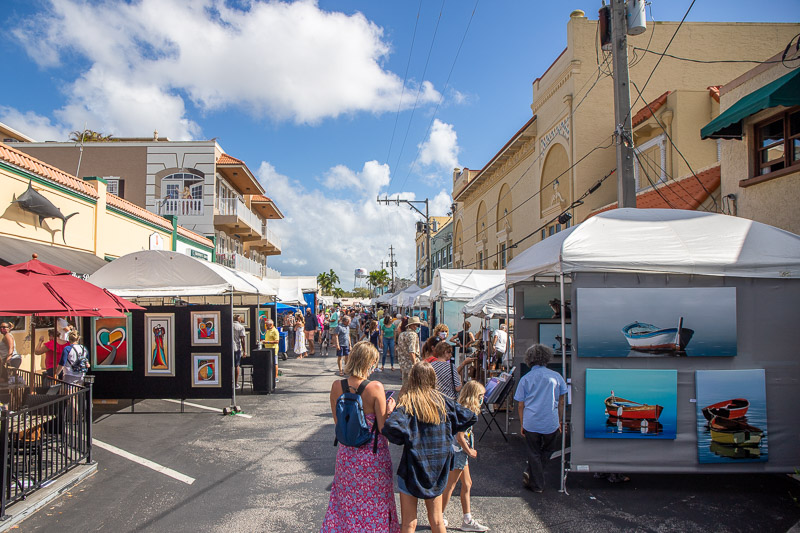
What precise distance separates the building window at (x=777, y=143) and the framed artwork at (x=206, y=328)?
10.5 metres

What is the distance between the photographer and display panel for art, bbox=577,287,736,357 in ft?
19.7

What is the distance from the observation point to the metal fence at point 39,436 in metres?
5.30

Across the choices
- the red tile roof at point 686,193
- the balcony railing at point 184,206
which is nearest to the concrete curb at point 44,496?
the red tile roof at point 686,193

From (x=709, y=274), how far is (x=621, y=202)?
11.5 feet

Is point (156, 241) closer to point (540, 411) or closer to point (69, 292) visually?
point (69, 292)

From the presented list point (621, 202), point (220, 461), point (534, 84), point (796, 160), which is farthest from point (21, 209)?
point (534, 84)

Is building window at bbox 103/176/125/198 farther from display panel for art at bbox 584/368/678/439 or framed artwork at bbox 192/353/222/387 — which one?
display panel for art at bbox 584/368/678/439

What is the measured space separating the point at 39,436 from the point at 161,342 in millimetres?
4350

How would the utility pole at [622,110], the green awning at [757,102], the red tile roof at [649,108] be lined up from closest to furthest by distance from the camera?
the green awning at [757,102] → the utility pole at [622,110] → the red tile roof at [649,108]

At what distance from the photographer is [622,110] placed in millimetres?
9375

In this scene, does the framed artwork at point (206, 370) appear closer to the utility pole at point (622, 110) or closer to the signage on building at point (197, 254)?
the utility pole at point (622, 110)

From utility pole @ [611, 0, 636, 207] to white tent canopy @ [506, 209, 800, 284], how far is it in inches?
96.4

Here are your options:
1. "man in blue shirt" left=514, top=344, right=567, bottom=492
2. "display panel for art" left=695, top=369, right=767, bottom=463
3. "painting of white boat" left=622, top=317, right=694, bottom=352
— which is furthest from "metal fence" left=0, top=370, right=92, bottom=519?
"display panel for art" left=695, top=369, right=767, bottom=463

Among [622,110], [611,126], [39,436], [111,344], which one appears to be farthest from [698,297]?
[611,126]
